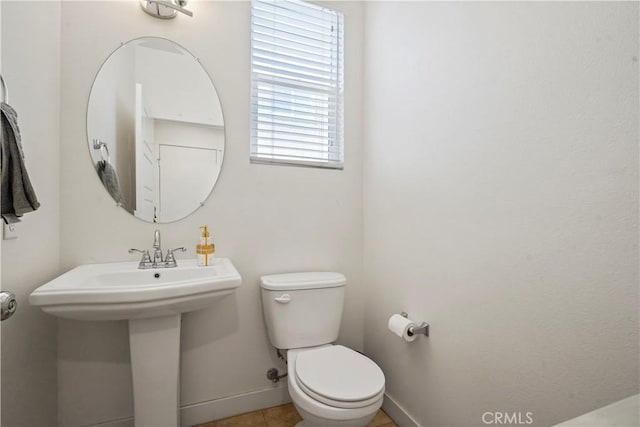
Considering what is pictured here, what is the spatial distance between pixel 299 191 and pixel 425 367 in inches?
42.6

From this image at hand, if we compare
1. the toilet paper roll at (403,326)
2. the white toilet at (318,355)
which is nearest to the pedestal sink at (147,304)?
the white toilet at (318,355)

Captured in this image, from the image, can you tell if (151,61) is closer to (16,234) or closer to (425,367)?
(16,234)

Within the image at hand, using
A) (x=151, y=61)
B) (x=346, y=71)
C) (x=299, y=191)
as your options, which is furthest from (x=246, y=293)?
(x=346, y=71)

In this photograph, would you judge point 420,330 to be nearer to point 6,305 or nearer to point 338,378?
point 338,378

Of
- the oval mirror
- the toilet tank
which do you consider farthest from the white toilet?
the oval mirror

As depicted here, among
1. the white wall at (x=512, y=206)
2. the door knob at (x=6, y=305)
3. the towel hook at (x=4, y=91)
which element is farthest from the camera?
the towel hook at (x=4, y=91)

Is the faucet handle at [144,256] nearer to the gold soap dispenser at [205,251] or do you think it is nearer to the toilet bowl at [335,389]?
the gold soap dispenser at [205,251]

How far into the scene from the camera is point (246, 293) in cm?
160

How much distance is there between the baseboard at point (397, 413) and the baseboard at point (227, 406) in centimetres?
56

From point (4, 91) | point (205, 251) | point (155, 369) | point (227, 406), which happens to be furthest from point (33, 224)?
point (227, 406)

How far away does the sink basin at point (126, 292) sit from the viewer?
37.5 inches

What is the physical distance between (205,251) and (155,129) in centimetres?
65

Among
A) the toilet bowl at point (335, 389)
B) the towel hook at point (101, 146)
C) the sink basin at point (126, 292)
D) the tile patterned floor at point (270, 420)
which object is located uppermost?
the towel hook at point (101, 146)

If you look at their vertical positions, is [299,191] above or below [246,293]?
above
